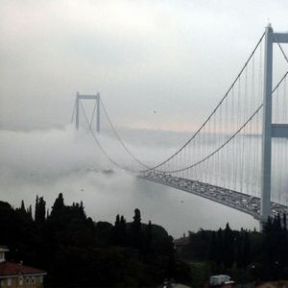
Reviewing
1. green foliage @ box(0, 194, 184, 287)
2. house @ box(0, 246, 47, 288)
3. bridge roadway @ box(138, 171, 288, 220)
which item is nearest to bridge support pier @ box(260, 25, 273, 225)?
bridge roadway @ box(138, 171, 288, 220)

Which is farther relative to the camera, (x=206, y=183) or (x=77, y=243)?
(x=206, y=183)

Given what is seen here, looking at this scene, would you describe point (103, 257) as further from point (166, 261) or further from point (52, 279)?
point (166, 261)

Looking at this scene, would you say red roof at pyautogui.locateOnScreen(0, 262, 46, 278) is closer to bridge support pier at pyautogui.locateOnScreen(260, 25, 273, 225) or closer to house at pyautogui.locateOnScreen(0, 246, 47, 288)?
house at pyautogui.locateOnScreen(0, 246, 47, 288)

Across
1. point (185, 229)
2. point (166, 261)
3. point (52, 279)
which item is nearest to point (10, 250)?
point (52, 279)

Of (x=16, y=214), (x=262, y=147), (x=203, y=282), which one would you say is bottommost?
(x=203, y=282)

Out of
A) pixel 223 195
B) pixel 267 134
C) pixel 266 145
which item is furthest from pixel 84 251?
pixel 223 195

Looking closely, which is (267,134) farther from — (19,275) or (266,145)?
(19,275)

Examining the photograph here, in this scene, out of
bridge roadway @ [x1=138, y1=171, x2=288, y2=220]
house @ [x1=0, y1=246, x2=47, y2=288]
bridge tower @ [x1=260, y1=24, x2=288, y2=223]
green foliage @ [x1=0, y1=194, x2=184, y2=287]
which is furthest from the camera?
bridge roadway @ [x1=138, y1=171, x2=288, y2=220]
